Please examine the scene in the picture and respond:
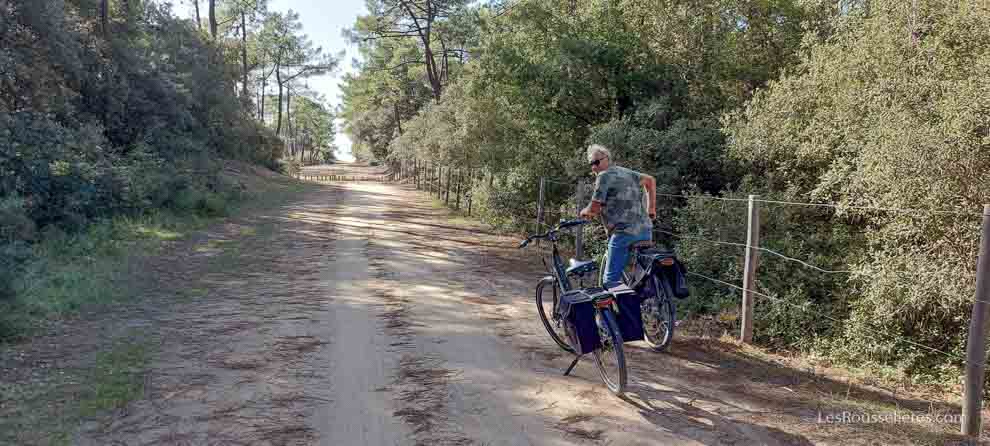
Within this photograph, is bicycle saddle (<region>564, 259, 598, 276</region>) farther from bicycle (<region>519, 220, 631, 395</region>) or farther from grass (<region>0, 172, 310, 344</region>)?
grass (<region>0, 172, 310, 344</region>)

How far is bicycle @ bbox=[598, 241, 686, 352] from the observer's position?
5.71 meters

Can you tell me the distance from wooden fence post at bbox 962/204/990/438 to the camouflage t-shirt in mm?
2473

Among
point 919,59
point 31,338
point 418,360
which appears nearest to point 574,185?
point 919,59

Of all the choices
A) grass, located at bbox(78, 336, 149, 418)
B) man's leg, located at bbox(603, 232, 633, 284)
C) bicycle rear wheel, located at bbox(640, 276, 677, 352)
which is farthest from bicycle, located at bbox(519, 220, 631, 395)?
grass, located at bbox(78, 336, 149, 418)

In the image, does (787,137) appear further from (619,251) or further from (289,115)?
(289,115)

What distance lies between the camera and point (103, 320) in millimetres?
7090

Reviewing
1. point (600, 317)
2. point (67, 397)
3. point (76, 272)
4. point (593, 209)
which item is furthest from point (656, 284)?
point (76, 272)

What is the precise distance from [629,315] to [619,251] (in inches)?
40.0

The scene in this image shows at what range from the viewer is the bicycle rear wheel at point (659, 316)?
584 centimetres

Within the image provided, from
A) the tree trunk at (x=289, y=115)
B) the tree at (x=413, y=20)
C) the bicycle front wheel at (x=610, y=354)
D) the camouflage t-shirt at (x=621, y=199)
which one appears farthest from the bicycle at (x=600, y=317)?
the tree trunk at (x=289, y=115)

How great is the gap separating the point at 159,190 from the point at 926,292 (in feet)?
50.0

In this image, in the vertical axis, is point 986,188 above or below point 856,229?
above

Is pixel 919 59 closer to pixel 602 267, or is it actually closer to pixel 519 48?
pixel 602 267

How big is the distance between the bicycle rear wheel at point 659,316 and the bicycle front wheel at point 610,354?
0.92m
